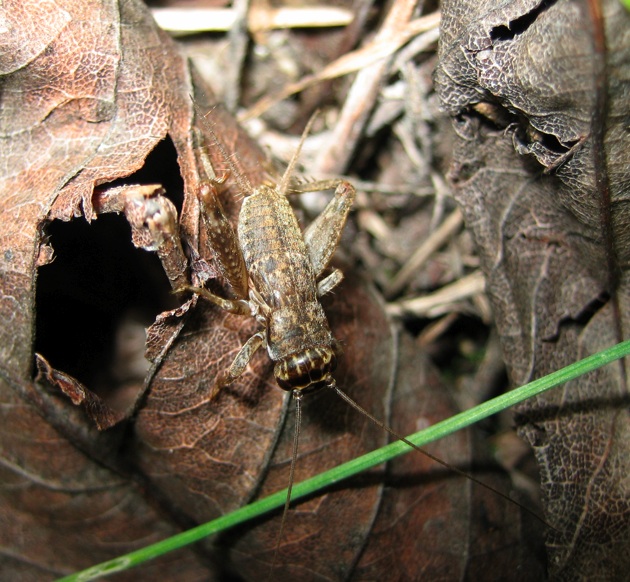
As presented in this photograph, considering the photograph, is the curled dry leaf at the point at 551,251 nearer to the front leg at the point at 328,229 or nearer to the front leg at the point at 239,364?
the front leg at the point at 328,229

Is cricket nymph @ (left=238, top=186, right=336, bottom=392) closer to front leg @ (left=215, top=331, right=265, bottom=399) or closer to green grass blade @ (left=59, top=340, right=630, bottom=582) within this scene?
front leg @ (left=215, top=331, right=265, bottom=399)

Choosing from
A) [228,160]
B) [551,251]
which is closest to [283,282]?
[228,160]

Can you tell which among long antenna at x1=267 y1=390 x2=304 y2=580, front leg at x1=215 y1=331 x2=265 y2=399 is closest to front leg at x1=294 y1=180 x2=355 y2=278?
front leg at x1=215 y1=331 x2=265 y2=399

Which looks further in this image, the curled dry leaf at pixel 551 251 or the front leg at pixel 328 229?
the front leg at pixel 328 229

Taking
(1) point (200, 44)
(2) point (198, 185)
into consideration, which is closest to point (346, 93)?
(1) point (200, 44)

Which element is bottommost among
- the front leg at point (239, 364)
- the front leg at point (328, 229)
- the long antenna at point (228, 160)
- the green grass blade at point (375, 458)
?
the green grass blade at point (375, 458)

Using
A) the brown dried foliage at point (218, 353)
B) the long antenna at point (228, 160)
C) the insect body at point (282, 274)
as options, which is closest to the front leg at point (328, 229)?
the insect body at point (282, 274)

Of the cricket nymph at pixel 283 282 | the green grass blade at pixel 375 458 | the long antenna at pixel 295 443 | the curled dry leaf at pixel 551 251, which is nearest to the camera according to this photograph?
the curled dry leaf at pixel 551 251
